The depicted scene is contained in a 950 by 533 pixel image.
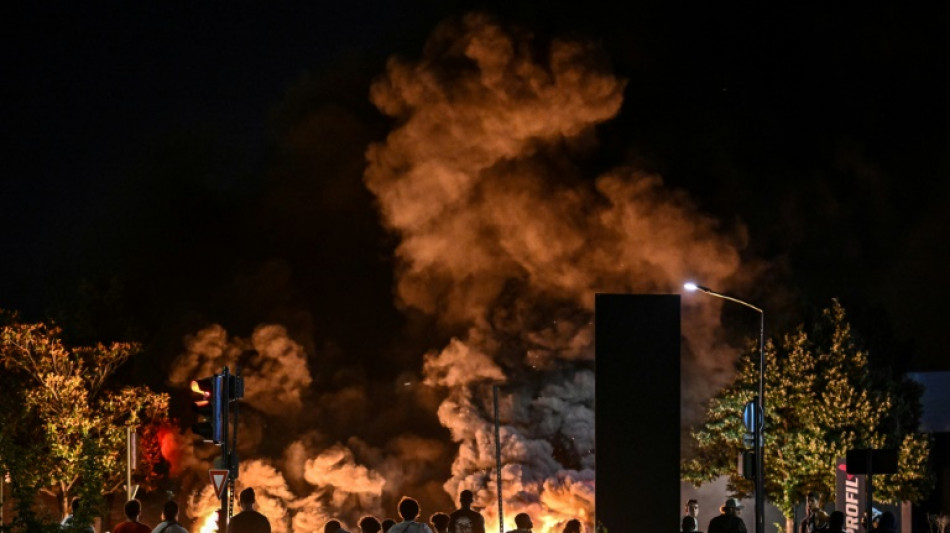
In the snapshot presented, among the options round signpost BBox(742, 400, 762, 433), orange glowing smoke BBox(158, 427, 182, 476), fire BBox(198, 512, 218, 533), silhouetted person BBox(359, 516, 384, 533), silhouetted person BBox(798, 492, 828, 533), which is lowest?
fire BBox(198, 512, 218, 533)

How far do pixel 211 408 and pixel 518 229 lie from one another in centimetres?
2484

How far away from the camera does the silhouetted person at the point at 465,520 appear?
56.4 ft

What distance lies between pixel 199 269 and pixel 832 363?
2247 centimetres

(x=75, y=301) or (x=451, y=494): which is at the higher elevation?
(x=75, y=301)

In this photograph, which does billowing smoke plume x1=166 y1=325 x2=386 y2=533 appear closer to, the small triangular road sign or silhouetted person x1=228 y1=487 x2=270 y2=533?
the small triangular road sign

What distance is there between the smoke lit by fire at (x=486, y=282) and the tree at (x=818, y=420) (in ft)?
8.88

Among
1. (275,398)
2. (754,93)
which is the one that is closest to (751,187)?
(754,93)

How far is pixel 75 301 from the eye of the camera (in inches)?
1652

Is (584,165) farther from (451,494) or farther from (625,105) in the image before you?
(451,494)

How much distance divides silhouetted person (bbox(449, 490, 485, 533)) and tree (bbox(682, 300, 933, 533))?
1870 centimetres

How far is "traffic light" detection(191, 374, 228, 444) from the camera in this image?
17281mm

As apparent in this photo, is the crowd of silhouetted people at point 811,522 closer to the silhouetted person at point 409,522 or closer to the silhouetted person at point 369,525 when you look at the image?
the silhouetted person at point 409,522

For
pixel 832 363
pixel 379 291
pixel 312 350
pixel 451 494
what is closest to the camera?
pixel 832 363

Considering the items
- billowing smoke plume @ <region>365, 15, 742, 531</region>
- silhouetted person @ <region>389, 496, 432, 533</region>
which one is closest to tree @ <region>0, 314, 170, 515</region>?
billowing smoke plume @ <region>365, 15, 742, 531</region>
